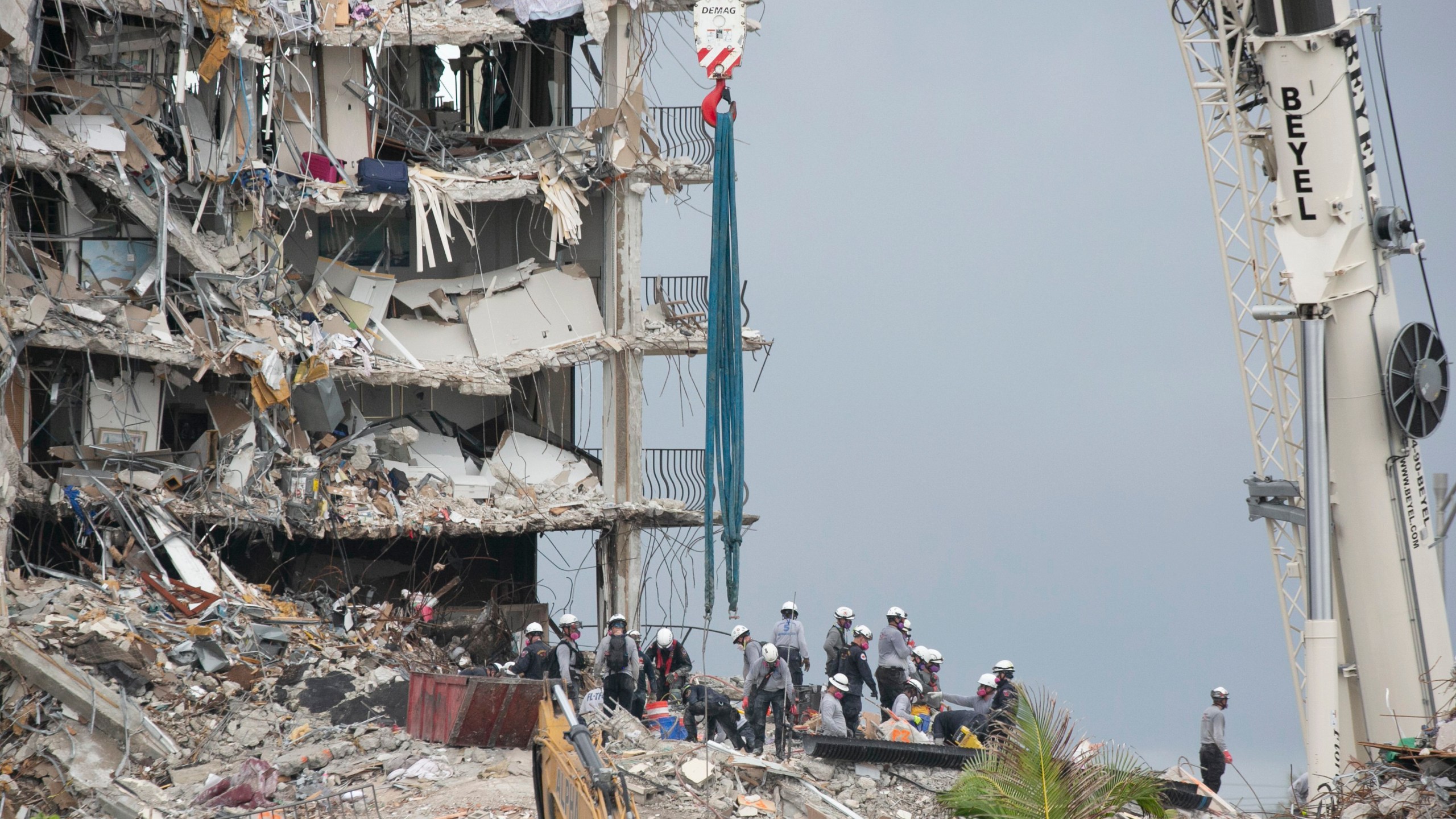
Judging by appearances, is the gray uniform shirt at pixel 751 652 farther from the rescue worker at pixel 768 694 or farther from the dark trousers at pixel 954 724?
the dark trousers at pixel 954 724

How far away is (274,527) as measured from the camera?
945 inches

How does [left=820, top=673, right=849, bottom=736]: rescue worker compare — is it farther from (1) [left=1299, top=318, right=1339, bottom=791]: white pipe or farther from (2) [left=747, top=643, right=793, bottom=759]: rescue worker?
(1) [left=1299, top=318, right=1339, bottom=791]: white pipe

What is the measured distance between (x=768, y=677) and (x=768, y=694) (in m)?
0.19

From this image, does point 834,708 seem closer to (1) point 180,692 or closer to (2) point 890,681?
(2) point 890,681

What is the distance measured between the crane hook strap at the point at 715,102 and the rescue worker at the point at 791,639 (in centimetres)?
596

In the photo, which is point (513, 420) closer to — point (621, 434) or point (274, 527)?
point (621, 434)

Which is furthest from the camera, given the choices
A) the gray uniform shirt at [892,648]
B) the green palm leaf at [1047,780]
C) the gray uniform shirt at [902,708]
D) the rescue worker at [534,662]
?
the gray uniform shirt at [892,648]

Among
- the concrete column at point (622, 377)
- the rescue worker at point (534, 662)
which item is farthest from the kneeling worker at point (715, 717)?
the concrete column at point (622, 377)

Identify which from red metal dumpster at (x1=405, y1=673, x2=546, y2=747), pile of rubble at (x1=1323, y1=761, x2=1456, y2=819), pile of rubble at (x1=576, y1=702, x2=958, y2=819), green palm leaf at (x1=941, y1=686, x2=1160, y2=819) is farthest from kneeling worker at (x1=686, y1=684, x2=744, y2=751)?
pile of rubble at (x1=1323, y1=761, x2=1456, y2=819)

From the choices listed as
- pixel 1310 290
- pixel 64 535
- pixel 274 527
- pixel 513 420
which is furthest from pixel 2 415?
pixel 1310 290

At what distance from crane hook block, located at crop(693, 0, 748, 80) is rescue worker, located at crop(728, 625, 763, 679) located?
21.7ft

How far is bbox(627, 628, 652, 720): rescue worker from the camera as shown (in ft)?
64.2

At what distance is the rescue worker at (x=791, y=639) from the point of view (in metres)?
19.5

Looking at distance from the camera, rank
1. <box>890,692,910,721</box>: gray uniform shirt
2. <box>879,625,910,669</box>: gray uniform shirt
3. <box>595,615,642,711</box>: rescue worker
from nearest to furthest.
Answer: <box>595,615,642,711</box>: rescue worker, <box>890,692,910,721</box>: gray uniform shirt, <box>879,625,910,669</box>: gray uniform shirt
